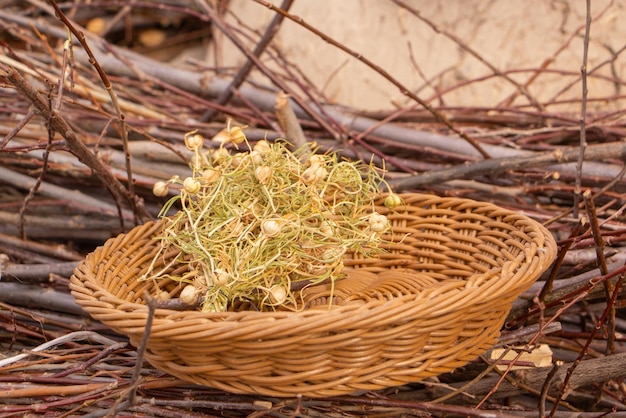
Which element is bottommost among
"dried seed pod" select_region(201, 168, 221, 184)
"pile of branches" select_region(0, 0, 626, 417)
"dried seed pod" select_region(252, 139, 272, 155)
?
"pile of branches" select_region(0, 0, 626, 417)

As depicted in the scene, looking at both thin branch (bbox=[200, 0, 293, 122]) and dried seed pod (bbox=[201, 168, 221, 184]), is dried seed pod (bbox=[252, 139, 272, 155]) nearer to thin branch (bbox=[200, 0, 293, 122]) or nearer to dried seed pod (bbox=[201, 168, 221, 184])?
dried seed pod (bbox=[201, 168, 221, 184])

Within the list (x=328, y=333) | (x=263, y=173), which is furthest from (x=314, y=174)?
(x=328, y=333)

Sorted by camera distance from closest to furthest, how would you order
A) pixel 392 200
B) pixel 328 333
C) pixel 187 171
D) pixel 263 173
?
pixel 328 333 < pixel 263 173 < pixel 392 200 < pixel 187 171

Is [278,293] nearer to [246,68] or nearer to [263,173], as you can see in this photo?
[263,173]

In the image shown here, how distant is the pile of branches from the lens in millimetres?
1011

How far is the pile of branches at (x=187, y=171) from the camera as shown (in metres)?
1.01

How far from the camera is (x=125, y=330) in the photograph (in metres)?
0.82

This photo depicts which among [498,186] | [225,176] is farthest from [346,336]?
[498,186]

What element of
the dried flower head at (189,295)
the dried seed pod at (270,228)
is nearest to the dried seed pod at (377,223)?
the dried seed pod at (270,228)

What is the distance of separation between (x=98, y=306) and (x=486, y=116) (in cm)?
113

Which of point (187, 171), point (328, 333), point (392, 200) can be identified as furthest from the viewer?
point (187, 171)

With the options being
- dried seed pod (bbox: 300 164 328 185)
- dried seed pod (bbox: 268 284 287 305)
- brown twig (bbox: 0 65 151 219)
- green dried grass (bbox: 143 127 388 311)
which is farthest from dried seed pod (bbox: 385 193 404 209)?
brown twig (bbox: 0 65 151 219)

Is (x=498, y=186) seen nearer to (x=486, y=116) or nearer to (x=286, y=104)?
(x=486, y=116)

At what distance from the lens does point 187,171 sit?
5.01ft
